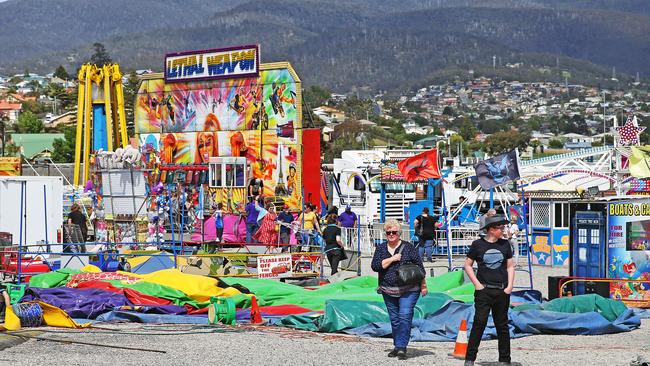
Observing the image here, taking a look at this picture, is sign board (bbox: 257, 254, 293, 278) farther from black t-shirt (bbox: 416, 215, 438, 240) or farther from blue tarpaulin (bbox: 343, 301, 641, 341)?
black t-shirt (bbox: 416, 215, 438, 240)

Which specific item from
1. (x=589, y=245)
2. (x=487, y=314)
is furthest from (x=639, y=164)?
(x=487, y=314)

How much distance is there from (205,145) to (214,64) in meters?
2.73

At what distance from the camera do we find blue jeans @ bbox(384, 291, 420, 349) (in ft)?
45.4

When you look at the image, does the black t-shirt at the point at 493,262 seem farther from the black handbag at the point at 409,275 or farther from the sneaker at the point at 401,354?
the sneaker at the point at 401,354

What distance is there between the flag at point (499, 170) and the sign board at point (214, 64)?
52.0ft

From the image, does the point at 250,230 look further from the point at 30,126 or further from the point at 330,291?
the point at 30,126

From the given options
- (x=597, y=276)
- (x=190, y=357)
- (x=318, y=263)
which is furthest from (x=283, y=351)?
(x=318, y=263)

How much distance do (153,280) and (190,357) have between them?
18.6ft

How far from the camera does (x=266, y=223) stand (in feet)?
98.3

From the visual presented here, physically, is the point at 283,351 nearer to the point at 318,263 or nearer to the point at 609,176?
the point at 318,263

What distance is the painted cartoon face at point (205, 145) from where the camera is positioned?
40.7 m

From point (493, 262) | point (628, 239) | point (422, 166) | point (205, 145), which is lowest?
point (628, 239)

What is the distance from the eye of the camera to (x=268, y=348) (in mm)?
14812

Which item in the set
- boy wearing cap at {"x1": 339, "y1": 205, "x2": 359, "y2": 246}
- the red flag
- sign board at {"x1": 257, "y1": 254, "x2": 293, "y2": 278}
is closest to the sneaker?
sign board at {"x1": 257, "y1": 254, "x2": 293, "y2": 278}
